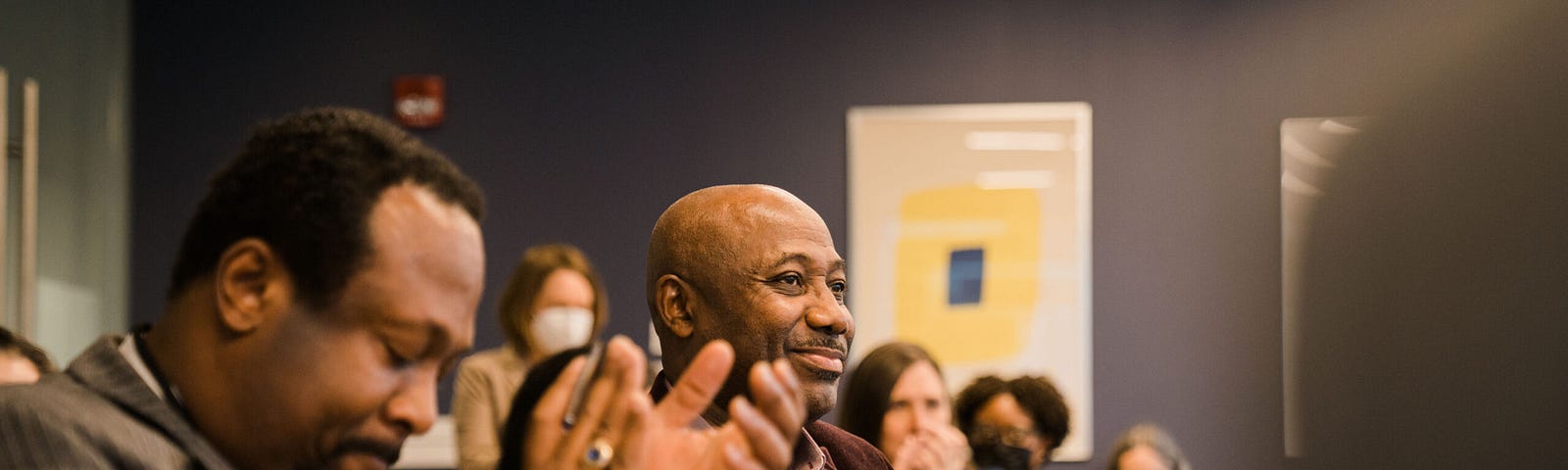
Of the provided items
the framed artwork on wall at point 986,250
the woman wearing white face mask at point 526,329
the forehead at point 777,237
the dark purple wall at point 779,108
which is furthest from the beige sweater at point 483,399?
the forehead at point 777,237

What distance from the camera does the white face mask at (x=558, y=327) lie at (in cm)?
416

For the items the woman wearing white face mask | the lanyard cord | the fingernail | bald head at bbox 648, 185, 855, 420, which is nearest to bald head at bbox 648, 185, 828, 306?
bald head at bbox 648, 185, 855, 420

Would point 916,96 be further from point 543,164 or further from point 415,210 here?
point 415,210

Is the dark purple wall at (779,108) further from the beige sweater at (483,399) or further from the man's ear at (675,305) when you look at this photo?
the man's ear at (675,305)

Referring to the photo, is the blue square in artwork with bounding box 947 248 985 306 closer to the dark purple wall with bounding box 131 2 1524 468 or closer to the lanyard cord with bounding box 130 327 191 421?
the dark purple wall with bounding box 131 2 1524 468

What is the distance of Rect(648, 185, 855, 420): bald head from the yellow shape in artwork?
3168 millimetres

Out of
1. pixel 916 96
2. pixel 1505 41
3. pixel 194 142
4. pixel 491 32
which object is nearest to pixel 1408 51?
pixel 1505 41

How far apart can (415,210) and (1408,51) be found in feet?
2.64

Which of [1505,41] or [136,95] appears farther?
[136,95]

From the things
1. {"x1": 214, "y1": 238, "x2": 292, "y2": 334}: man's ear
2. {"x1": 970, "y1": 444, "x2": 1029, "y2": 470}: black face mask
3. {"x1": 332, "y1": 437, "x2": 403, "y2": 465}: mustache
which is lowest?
{"x1": 970, "y1": 444, "x2": 1029, "y2": 470}: black face mask

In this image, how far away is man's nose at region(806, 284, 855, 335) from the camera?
6.27ft

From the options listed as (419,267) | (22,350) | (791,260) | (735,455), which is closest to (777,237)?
(791,260)

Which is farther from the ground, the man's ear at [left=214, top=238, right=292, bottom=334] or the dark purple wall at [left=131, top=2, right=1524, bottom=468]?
the dark purple wall at [left=131, top=2, right=1524, bottom=468]

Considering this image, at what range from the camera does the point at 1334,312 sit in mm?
816
